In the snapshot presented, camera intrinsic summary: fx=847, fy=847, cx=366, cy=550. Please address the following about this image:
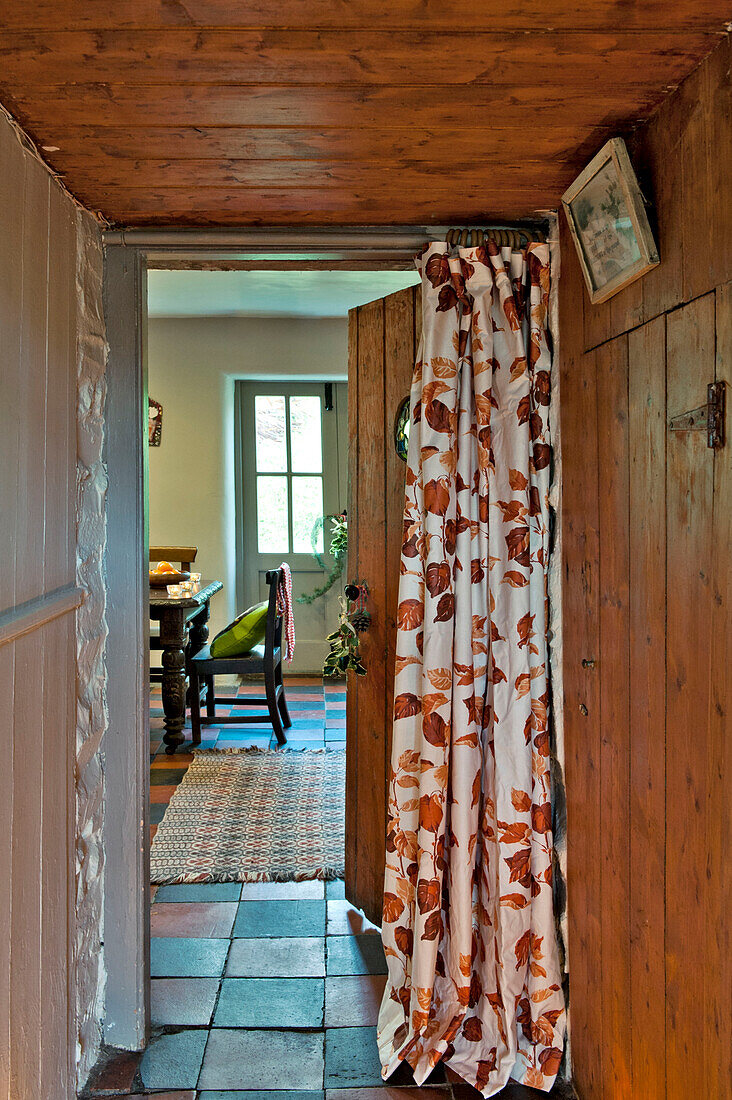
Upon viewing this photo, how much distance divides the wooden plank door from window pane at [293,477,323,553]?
346 cm

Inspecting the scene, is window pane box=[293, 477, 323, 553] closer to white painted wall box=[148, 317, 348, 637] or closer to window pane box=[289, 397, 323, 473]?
window pane box=[289, 397, 323, 473]

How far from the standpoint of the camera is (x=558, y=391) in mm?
2033

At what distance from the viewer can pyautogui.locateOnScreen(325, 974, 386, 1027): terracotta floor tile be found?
7.49 ft

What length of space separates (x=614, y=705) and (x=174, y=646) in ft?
10.1

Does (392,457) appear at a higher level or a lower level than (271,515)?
higher

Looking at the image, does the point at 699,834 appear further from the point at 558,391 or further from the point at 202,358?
the point at 202,358

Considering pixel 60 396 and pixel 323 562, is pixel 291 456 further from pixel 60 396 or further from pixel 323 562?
pixel 60 396

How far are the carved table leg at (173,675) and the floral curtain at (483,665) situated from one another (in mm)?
2527

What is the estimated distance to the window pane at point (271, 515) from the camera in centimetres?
623

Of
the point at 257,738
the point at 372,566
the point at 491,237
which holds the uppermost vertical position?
the point at 491,237

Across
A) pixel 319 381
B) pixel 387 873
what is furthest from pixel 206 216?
pixel 319 381

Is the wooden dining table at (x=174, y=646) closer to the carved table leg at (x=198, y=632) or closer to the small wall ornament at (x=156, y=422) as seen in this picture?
the carved table leg at (x=198, y=632)

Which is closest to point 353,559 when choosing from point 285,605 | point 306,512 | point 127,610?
point 127,610

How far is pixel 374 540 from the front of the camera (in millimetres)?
2650
